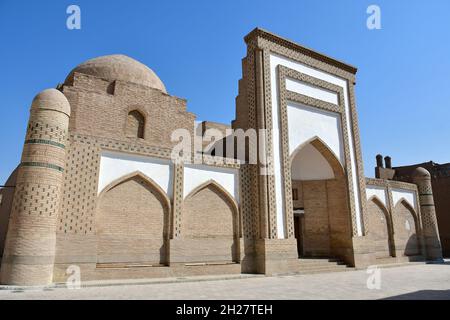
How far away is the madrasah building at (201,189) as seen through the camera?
764cm

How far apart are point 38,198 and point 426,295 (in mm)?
8135

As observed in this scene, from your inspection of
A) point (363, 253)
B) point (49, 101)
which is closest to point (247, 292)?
point (49, 101)

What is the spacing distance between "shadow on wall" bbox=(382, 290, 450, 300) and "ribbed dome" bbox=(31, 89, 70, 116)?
819 cm

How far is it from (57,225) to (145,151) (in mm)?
2932

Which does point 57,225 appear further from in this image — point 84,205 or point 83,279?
point 83,279

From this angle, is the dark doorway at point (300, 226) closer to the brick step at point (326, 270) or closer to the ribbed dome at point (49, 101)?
the brick step at point (326, 270)

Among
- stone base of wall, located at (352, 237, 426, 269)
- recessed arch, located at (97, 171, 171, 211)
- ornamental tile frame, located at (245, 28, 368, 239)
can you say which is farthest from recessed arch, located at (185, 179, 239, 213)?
stone base of wall, located at (352, 237, 426, 269)

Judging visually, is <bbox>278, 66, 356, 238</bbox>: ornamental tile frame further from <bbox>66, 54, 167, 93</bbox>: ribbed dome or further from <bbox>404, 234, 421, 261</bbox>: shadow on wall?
<bbox>66, 54, 167, 93</bbox>: ribbed dome

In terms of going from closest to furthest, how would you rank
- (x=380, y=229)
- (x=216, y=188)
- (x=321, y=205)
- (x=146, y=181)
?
(x=146, y=181) → (x=216, y=188) → (x=321, y=205) → (x=380, y=229)

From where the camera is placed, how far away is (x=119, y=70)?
14805 mm

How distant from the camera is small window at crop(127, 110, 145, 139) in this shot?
12.8 meters

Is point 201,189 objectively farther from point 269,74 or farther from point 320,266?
point 320,266

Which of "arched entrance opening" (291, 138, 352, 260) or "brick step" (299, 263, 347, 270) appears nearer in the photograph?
"brick step" (299, 263, 347, 270)

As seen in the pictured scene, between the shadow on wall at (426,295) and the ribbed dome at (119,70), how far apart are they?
497 inches
